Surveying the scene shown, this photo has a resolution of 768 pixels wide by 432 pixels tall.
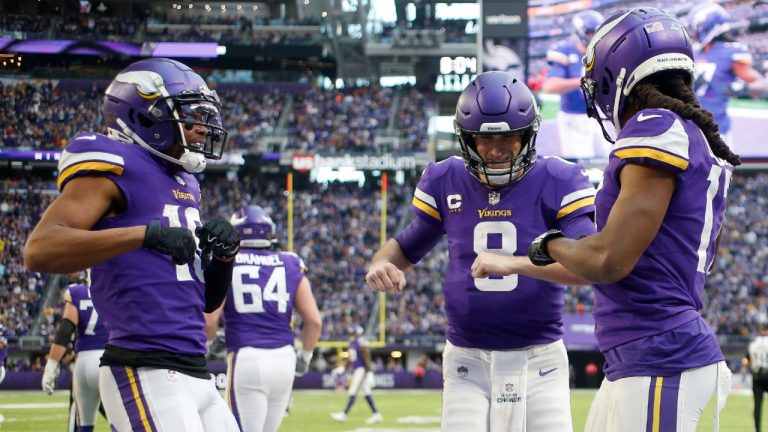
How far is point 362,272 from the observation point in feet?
98.1

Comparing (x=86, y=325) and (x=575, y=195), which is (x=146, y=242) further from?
(x=86, y=325)

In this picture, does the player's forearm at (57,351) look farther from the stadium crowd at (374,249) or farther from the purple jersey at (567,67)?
the purple jersey at (567,67)

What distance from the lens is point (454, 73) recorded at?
36.8m

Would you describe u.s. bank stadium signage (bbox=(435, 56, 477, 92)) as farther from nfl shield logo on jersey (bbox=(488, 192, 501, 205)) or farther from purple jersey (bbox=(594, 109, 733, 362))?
purple jersey (bbox=(594, 109, 733, 362))

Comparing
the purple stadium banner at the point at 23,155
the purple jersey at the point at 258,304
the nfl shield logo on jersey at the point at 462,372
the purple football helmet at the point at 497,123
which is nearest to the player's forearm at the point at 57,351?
the purple jersey at the point at 258,304

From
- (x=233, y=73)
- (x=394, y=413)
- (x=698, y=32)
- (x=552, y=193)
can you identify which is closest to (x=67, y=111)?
(x=233, y=73)

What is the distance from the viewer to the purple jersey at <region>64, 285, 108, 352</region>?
9.08 meters

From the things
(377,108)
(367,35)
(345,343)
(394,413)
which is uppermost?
(367,35)

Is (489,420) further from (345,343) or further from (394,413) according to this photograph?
(345,343)

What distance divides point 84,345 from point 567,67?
2137 cm

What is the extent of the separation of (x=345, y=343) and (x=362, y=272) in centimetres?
402

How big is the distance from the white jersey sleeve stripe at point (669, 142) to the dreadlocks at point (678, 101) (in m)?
0.09

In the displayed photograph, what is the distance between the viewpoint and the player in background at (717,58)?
2847 cm

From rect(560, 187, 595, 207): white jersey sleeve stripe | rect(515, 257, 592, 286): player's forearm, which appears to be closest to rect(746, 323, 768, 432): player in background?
rect(560, 187, 595, 207): white jersey sleeve stripe
